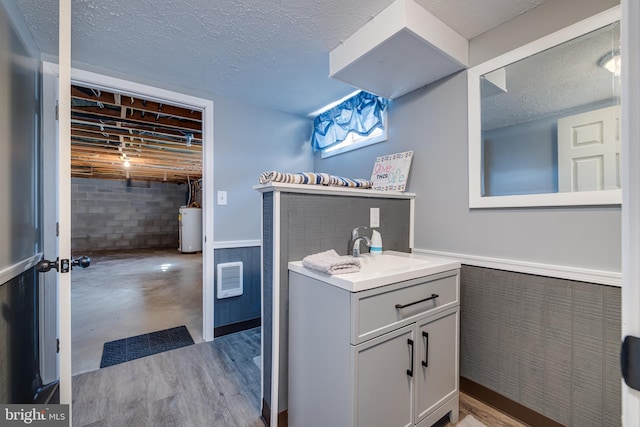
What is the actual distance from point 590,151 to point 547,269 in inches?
23.2

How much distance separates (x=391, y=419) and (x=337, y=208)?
1015 millimetres

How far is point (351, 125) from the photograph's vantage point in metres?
2.45

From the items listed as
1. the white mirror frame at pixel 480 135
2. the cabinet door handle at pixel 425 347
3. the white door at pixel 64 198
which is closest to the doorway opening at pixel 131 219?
the white door at pixel 64 198

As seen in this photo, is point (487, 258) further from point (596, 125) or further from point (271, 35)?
point (271, 35)

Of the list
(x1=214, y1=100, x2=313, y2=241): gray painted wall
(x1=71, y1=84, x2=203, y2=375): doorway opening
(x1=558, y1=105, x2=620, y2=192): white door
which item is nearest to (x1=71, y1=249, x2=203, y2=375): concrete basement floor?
(x1=71, y1=84, x2=203, y2=375): doorway opening

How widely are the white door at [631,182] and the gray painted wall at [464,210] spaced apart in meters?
1.15

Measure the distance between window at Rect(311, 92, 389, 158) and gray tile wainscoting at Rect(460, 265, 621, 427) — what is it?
128 cm

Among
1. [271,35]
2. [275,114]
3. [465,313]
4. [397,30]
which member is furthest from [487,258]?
[275,114]

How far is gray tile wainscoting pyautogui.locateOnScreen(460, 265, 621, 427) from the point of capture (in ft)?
3.98

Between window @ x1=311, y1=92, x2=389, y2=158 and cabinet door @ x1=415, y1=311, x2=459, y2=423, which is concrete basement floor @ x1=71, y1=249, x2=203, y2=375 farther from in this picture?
window @ x1=311, y1=92, x2=389, y2=158

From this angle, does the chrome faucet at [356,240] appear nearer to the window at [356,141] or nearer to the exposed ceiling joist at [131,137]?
the window at [356,141]

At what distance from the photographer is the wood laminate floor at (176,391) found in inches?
58.7

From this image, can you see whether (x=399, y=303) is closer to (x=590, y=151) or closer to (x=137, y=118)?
(x=590, y=151)

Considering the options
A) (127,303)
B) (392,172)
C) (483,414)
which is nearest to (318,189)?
(392,172)
